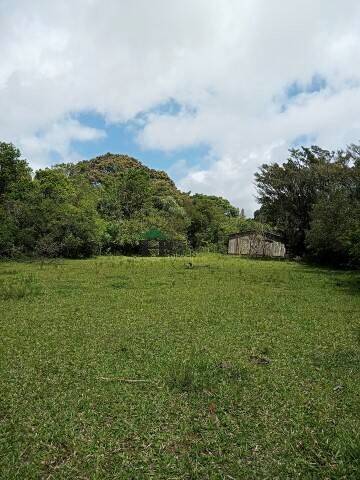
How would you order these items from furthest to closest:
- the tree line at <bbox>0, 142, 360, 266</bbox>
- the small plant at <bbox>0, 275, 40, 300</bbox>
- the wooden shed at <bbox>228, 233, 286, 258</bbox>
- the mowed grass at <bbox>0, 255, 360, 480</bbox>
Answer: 1. the wooden shed at <bbox>228, 233, 286, 258</bbox>
2. the tree line at <bbox>0, 142, 360, 266</bbox>
3. the small plant at <bbox>0, 275, 40, 300</bbox>
4. the mowed grass at <bbox>0, 255, 360, 480</bbox>

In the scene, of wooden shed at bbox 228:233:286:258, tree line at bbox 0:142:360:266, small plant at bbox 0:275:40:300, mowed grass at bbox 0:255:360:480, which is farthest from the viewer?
wooden shed at bbox 228:233:286:258

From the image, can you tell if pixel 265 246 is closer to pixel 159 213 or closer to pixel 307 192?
pixel 307 192

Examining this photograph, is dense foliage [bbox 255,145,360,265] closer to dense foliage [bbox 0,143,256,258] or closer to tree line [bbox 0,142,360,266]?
tree line [bbox 0,142,360,266]

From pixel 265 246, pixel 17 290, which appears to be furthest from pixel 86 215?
pixel 17 290

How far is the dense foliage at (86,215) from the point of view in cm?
2778

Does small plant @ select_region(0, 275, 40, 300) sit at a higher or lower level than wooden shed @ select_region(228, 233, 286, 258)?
lower

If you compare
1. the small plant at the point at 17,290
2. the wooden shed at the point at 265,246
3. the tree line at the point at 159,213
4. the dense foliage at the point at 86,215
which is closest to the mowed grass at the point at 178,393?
the small plant at the point at 17,290

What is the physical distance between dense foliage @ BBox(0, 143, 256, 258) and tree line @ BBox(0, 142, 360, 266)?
0.23ft

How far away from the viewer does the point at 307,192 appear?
38.6 metres

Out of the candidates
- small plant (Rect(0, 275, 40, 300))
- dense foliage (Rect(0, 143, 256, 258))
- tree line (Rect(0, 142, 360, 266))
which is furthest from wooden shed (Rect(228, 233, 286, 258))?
small plant (Rect(0, 275, 40, 300))

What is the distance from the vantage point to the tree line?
26.2 meters

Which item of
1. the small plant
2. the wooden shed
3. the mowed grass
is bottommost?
the mowed grass

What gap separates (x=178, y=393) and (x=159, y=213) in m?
40.2

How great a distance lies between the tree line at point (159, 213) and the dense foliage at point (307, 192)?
0.30ft
